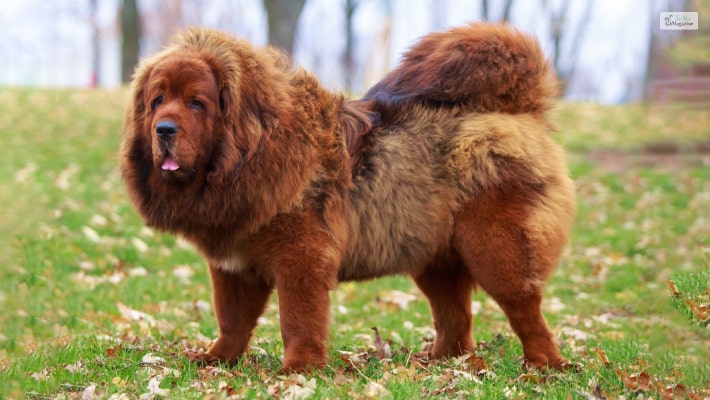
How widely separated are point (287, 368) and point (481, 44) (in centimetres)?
262

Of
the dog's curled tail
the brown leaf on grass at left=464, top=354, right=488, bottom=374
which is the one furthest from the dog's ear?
the brown leaf on grass at left=464, top=354, right=488, bottom=374

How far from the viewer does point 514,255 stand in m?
4.99

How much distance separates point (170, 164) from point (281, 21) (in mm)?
11601

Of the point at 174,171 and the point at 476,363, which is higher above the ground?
the point at 174,171

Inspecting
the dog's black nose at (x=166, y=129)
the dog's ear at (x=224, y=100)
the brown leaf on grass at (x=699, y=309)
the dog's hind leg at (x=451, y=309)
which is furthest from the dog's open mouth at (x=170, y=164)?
the brown leaf on grass at (x=699, y=309)

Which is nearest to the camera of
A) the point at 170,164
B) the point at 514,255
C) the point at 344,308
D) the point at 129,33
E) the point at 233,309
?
the point at 170,164

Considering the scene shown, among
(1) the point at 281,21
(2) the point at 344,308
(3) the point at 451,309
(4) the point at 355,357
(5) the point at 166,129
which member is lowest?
(2) the point at 344,308

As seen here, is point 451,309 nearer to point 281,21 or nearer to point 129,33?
point 281,21

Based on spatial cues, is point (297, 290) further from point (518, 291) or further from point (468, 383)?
point (518, 291)

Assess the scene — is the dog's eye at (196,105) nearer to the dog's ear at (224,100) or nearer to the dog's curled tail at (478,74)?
the dog's ear at (224,100)

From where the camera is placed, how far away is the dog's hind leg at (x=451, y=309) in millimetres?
5707

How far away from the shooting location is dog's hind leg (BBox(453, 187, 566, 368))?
499cm

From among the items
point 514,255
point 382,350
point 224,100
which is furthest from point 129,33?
point 514,255

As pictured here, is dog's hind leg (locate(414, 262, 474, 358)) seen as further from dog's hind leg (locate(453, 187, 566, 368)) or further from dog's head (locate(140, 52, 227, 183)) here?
dog's head (locate(140, 52, 227, 183))
